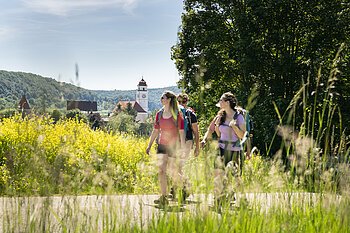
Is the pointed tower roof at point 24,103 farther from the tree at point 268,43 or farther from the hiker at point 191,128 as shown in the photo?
the tree at point 268,43

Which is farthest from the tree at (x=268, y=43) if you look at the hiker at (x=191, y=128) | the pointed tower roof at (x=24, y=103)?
the pointed tower roof at (x=24, y=103)

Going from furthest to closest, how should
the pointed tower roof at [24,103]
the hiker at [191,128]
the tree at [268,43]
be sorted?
the tree at [268,43] < the hiker at [191,128] < the pointed tower roof at [24,103]

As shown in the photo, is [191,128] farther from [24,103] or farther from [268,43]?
[268,43]

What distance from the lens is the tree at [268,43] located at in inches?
800

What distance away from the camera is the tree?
66.6 ft

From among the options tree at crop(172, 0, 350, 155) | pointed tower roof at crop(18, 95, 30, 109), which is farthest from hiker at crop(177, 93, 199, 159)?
tree at crop(172, 0, 350, 155)

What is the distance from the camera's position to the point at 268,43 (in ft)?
70.3

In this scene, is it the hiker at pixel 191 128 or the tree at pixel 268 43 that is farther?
the tree at pixel 268 43

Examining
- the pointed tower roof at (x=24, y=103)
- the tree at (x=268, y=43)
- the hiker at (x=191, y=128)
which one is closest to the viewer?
the pointed tower roof at (x=24, y=103)

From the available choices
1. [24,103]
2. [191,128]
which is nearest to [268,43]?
[191,128]

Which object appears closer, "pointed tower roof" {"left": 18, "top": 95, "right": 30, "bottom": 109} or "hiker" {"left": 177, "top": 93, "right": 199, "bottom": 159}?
"pointed tower roof" {"left": 18, "top": 95, "right": 30, "bottom": 109}

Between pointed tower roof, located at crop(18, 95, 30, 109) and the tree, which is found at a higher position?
the tree

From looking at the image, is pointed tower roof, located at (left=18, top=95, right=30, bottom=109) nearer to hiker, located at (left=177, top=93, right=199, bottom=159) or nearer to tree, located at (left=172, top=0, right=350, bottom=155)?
hiker, located at (left=177, top=93, right=199, bottom=159)

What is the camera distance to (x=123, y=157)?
10.8m
